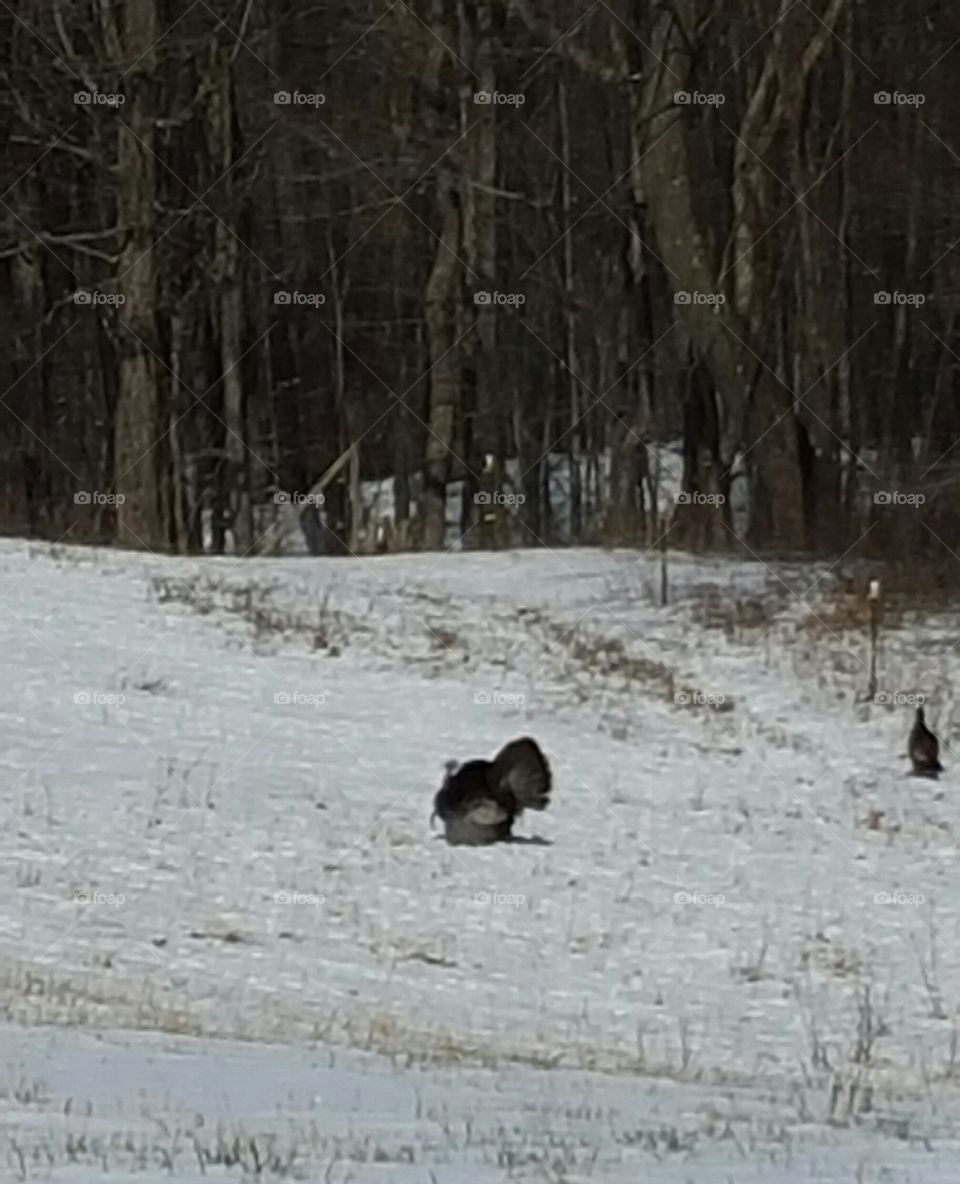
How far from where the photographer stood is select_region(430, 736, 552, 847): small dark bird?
1312cm

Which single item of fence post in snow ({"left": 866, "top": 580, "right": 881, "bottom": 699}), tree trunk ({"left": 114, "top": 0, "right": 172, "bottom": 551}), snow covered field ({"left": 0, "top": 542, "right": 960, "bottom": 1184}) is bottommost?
snow covered field ({"left": 0, "top": 542, "right": 960, "bottom": 1184})

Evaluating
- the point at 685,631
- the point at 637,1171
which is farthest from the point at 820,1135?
the point at 685,631

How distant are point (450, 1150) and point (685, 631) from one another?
13619mm

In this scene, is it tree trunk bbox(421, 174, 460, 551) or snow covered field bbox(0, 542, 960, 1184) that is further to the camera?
tree trunk bbox(421, 174, 460, 551)

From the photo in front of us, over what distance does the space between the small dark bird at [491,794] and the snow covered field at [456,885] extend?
18 cm

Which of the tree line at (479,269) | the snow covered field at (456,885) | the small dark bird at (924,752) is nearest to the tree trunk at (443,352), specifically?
the tree line at (479,269)

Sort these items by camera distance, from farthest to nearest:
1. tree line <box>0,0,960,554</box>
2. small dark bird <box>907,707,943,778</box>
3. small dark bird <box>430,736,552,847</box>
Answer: tree line <box>0,0,960,554</box>
small dark bird <box>907,707,943,778</box>
small dark bird <box>430,736,552,847</box>

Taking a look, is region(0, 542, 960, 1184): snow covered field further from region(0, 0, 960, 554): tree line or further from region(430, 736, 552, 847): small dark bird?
region(0, 0, 960, 554): tree line

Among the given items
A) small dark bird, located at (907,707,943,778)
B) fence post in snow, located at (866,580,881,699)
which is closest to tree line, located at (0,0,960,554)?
fence post in snow, located at (866,580,881,699)

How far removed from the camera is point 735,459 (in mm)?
25547

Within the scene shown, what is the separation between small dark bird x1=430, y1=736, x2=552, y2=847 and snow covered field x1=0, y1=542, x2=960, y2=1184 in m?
0.18

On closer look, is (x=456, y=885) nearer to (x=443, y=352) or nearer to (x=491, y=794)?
(x=491, y=794)

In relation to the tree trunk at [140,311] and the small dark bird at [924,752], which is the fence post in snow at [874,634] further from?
the tree trunk at [140,311]

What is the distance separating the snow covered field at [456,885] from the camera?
692 centimetres
